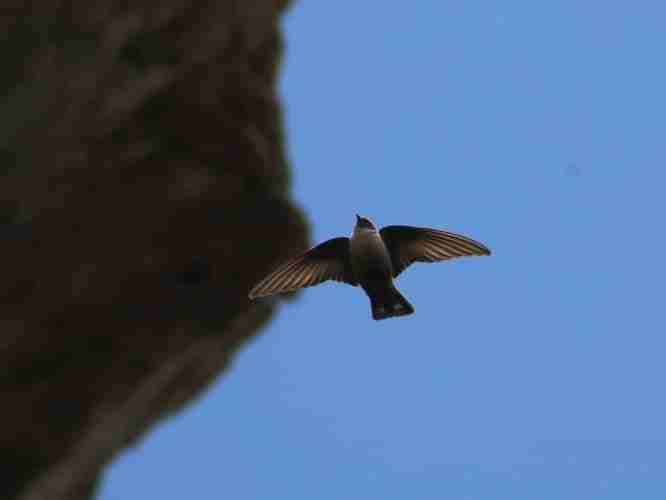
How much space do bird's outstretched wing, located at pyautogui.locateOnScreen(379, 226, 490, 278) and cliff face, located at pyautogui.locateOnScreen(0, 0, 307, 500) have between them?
15.2ft

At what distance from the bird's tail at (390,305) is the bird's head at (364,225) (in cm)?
45

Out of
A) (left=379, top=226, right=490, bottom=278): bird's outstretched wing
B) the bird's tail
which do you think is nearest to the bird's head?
(left=379, top=226, right=490, bottom=278): bird's outstretched wing

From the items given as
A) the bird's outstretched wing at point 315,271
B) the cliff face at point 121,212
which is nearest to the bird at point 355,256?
the bird's outstretched wing at point 315,271

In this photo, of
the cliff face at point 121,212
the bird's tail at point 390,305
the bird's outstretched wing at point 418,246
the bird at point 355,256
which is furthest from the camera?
the cliff face at point 121,212

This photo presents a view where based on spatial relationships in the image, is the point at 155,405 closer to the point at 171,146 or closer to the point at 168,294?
the point at 168,294

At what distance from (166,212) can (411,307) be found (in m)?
5.52

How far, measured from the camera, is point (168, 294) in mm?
12422

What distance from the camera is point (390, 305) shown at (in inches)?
296

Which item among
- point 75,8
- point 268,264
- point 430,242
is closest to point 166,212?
point 268,264

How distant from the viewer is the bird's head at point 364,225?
7674 mm

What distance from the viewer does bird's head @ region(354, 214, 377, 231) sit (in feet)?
25.2

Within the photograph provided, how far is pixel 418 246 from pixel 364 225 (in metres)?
0.58

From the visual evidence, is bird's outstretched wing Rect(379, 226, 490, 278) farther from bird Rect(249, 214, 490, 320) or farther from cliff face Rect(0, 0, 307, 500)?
cliff face Rect(0, 0, 307, 500)

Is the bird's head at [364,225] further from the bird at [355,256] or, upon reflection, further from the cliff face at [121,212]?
the cliff face at [121,212]
